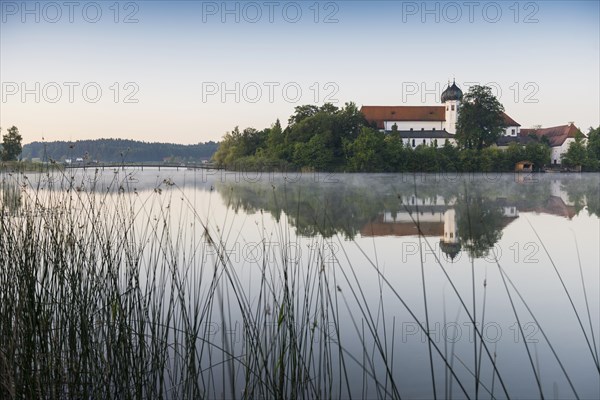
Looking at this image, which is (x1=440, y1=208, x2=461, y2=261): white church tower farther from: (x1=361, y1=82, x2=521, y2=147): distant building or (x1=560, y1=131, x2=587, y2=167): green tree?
(x1=361, y1=82, x2=521, y2=147): distant building

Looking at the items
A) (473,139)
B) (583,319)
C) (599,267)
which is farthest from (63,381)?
(473,139)

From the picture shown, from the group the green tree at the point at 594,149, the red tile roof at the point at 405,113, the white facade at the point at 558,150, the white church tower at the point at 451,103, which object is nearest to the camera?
the green tree at the point at 594,149

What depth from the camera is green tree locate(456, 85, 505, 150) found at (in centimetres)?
5097

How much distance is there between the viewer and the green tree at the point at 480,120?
5097 centimetres

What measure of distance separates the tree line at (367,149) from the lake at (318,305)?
32.5 meters

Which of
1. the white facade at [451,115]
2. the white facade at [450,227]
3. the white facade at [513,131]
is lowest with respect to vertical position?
the white facade at [450,227]

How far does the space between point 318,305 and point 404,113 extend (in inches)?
2604

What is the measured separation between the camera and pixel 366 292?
507 cm

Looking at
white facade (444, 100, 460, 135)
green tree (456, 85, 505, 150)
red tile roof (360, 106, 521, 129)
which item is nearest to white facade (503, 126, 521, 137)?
red tile roof (360, 106, 521, 129)

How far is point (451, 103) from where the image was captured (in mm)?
63500

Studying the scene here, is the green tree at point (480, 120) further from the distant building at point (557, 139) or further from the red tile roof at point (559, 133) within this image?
the red tile roof at point (559, 133)

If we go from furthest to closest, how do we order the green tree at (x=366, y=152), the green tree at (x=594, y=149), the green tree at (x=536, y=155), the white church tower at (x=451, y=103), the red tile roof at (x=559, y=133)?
the white church tower at (x=451, y=103), the red tile roof at (x=559, y=133), the green tree at (x=594, y=149), the green tree at (x=536, y=155), the green tree at (x=366, y=152)

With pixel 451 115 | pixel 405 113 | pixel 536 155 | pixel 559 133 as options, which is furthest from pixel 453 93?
pixel 536 155

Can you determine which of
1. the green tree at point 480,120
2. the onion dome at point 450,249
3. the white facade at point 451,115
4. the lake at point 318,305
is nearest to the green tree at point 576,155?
the green tree at point 480,120
